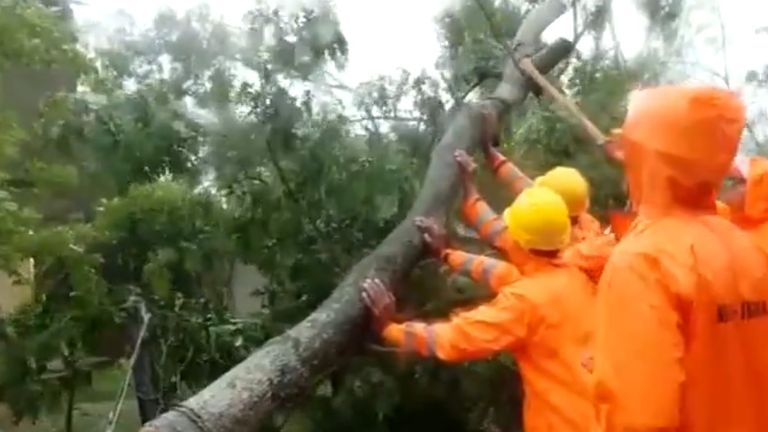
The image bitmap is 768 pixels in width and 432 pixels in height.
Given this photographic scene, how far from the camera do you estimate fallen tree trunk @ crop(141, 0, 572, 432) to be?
3725mm

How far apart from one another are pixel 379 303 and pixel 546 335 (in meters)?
0.67

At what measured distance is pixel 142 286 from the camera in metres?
5.21

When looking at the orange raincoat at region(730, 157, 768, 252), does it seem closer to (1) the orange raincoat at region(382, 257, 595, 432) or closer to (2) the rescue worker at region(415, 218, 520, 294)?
(1) the orange raincoat at region(382, 257, 595, 432)

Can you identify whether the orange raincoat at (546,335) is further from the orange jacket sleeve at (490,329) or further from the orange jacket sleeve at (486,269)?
the orange jacket sleeve at (486,269)

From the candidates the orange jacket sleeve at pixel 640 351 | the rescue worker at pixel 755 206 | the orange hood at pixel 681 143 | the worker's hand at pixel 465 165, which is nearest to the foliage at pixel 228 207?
the worker's hand at pixel 465 165

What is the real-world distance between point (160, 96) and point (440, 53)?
4.67 feet

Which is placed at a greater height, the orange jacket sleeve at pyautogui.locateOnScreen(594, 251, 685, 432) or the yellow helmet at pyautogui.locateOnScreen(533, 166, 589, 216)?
the yellow helmet at pyautogui.locateOnScreen(533, 166, 589, 216)

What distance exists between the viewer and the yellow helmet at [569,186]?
4.36 m

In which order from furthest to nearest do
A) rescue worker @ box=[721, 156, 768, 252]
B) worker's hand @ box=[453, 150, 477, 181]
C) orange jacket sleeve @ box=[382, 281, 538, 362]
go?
1. worker's hand @ box=[453, 150, 477, 181]
2. orange jacket sleeve @ box=[382, 281, 538, 362]
3. rescue worker @ box=[721, 156, 768, 252]

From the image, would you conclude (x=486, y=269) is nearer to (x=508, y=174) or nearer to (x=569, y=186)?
(x=569, y=186)

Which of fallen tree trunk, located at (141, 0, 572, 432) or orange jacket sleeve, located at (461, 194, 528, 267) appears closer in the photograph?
fallen tree trunk, located at (141, 0, 572, 432)

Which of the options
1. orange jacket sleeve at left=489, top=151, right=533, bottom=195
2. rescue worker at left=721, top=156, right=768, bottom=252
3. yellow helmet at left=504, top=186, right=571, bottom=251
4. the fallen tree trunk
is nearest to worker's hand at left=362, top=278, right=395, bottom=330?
the fallen tree trunk

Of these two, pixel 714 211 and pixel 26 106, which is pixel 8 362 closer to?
pixel 26 106

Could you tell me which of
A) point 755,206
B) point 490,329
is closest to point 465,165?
point 490,329
